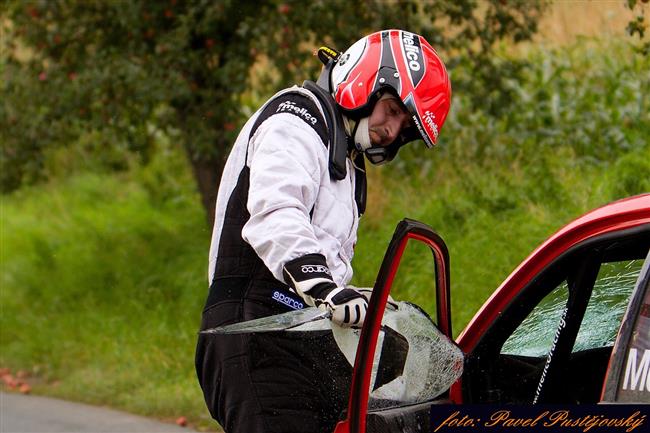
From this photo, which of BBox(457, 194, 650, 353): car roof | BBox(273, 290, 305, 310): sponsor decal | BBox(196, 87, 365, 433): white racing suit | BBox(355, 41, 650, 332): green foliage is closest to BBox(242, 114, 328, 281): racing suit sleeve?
BBox(196, 87, 365, 433): white racing suit

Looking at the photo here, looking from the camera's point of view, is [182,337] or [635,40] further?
[635,40]

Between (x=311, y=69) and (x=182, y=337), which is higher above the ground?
(x=311, y=69)

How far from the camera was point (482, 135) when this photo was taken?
10531mm

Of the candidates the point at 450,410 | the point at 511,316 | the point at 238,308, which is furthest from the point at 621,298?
the point at 238,308

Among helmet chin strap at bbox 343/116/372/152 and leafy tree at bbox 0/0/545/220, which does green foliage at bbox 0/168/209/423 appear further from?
helmet chin strap at bbox 343/116/372/152

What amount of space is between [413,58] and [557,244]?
27.9 inches

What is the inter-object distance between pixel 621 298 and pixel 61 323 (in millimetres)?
7637

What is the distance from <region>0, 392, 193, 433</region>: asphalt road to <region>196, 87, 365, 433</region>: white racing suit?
13.5 ft

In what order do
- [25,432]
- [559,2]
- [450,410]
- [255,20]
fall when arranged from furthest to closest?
[559,2] → [255,20] → [25,432] → [450,410]

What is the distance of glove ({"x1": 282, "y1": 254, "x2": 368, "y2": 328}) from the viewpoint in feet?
10.3

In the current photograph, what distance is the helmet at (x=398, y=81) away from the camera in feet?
12.1

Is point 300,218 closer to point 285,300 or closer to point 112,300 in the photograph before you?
point 285,300

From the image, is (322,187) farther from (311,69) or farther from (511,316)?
(311,69)

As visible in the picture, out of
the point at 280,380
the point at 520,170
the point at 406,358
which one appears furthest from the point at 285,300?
the point at 520,170
